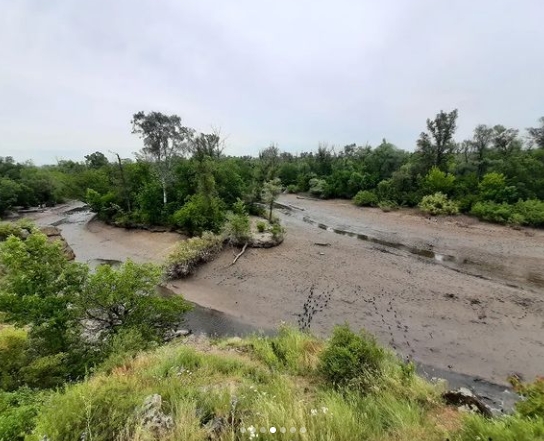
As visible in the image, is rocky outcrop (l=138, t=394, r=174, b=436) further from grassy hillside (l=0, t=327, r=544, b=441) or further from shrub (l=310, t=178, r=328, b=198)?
shrub (l=310, t=178, r=328, b=198)

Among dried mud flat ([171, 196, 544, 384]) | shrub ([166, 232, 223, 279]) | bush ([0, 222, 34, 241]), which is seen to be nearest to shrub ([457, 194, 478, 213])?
dried mud flat ([171, 196, 544, 384])

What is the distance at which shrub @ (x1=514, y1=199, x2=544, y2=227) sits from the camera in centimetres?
2844

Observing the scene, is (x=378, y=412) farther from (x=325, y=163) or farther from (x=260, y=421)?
(x=325, y=163)

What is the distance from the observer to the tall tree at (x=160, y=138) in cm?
3089

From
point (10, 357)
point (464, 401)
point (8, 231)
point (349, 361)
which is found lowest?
point (8, 231)

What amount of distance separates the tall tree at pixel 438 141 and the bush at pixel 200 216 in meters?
29.1

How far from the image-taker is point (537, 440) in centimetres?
333

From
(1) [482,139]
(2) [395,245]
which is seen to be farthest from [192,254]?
(1) [482,139]

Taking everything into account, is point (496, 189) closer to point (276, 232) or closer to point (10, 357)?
point (276, 232)

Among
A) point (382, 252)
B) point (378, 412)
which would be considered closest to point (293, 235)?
point (382, 252)

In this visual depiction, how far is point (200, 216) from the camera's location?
86.8 ft

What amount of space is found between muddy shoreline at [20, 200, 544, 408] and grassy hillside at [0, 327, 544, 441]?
5050 millimetres

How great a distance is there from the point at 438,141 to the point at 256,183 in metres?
A: 24.5

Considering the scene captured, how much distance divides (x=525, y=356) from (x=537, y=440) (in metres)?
10.4
